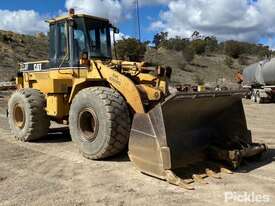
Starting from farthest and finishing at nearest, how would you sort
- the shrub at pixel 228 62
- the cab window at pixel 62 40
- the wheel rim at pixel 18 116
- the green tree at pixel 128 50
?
the shrub at pixel 228 62
the wheel rim at pixel 18 116
the green tree at pixel 128 50
the cab window at pixel 62 40

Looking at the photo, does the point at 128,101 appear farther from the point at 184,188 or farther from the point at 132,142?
the point at 184,188

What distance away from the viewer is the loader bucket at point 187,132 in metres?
7.17

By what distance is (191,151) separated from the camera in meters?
7.91

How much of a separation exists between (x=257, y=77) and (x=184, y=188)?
950 inches

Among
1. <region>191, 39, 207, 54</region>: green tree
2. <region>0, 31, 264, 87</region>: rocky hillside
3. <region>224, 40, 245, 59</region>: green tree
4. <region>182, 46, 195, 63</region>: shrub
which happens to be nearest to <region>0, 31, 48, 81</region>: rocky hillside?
<region>0, 31, 264, 87</region>: rocky hillside

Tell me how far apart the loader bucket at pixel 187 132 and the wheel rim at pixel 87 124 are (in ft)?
4.22

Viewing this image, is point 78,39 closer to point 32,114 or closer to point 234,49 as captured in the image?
point 32,114

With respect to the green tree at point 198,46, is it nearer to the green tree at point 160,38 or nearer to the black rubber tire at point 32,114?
the green tree at point 160,38

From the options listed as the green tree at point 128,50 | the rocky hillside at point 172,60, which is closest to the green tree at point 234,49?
the rocky hillside at point 172,60

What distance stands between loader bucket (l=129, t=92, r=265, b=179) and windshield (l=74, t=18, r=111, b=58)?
9.35 ft

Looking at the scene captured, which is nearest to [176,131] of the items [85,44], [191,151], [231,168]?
[191,151]

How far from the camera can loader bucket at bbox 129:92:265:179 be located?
7172 millimetres

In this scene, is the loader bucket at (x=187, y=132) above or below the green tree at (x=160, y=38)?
below

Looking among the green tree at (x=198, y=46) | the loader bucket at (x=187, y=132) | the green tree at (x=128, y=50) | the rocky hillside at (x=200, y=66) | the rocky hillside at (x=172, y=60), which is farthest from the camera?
the green tree at (x=198, y=46)
